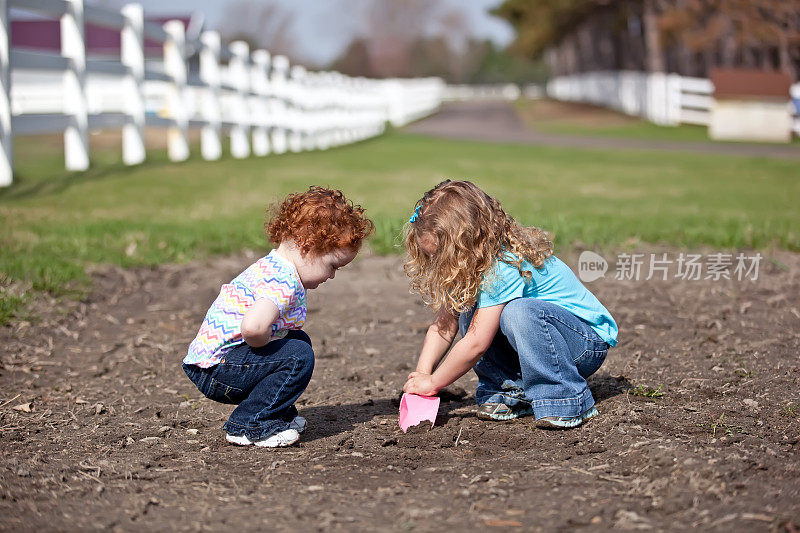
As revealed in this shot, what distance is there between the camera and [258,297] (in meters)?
3.28

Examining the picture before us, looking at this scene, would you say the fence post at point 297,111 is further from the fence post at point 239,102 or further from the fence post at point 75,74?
the fence post at point 75,74

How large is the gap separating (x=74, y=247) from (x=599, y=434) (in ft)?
14.1

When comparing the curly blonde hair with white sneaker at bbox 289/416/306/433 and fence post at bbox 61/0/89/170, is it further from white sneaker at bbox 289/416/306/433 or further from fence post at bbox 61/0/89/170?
fence post at bbox 61/0/89/170

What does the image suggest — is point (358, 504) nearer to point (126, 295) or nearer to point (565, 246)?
point (126, 295)

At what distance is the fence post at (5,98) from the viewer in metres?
8.09

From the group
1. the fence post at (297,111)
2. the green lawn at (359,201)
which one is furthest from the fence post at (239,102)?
the fence post at (297,111)

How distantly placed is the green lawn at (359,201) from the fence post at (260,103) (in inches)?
63.6

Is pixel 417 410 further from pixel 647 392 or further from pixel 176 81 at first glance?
pixel 176 81

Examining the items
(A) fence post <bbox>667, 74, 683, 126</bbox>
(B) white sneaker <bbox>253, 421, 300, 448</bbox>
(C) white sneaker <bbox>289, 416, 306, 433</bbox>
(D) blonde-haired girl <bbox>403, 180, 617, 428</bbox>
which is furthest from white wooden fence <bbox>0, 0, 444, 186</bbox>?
(A) fence post <bbox>667, 74, 683, 126</bbox>

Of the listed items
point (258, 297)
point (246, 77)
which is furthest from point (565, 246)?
point (246, 77)

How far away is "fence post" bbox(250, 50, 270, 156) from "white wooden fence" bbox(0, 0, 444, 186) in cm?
2

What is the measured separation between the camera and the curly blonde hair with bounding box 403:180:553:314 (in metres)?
3.34

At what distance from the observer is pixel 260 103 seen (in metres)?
17.1

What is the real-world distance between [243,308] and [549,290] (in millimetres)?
1202
